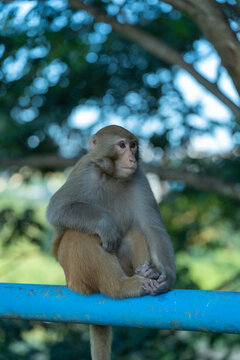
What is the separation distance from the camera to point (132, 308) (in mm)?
2078

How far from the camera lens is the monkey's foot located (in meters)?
2.73

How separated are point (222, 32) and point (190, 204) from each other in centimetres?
361

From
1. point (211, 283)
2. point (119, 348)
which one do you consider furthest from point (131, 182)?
point (211, 283)

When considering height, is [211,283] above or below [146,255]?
below

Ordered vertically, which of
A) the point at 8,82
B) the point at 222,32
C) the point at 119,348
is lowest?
the point at 119,348

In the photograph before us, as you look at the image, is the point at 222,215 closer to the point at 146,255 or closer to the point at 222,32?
the point at 146,255

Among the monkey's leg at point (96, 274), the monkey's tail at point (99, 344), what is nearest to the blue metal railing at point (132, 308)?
the monkey's leg at point (96, 274)

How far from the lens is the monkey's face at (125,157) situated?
3133 mm

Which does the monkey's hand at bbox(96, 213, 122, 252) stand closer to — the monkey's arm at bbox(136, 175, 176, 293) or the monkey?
the monkey

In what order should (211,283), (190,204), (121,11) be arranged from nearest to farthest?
(121,11) → (190,204) → (211,283)

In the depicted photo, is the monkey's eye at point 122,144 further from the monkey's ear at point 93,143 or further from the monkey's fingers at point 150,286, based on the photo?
the monkey's fingers at point 150,286

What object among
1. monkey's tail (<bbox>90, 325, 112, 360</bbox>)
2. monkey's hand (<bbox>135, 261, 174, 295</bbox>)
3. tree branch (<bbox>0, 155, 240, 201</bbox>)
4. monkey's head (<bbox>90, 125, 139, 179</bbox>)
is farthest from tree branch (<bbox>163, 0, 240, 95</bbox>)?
tree branch (<bbox>0, 155, 240, 201</bbox>)

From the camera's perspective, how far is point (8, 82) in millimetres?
4746

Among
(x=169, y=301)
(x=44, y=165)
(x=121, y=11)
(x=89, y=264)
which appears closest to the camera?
(x=169, y=301)
